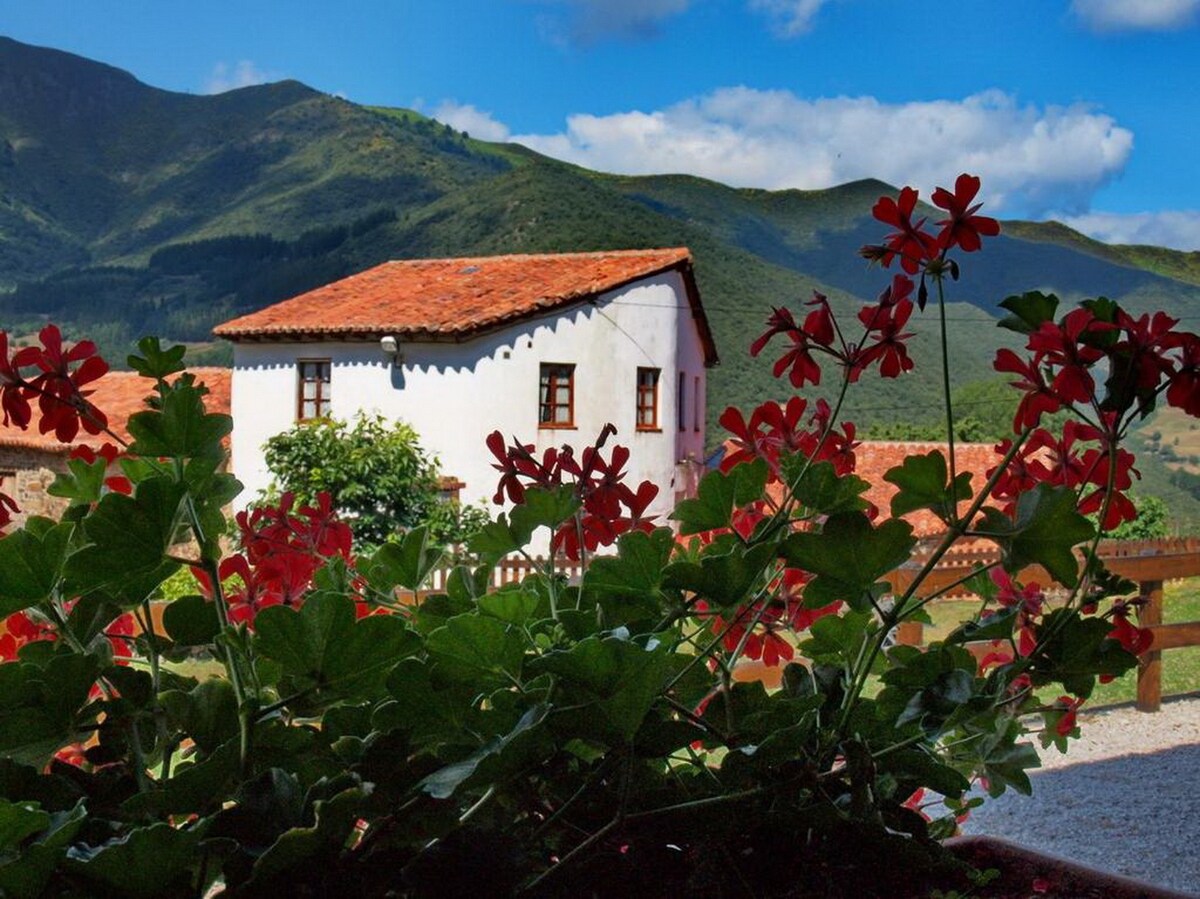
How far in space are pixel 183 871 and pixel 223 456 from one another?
192mm

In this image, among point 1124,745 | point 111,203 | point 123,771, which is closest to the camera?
point 123,771

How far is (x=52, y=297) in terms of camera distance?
113ft

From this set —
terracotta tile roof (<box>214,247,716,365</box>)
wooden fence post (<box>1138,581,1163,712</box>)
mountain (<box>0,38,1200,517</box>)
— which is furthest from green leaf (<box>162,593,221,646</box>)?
mountain (<box>0,38,1200,517</box>)

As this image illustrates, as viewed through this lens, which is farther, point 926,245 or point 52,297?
point 52,297

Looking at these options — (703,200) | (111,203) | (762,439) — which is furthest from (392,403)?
(111,203)

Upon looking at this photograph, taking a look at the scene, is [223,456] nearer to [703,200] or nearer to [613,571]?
[613,571]

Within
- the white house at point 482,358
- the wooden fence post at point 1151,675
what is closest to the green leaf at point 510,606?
the wooden fence post at point 1151,675

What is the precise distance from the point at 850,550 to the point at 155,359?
0.33 m

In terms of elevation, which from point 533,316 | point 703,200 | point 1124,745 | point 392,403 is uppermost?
point 703,200

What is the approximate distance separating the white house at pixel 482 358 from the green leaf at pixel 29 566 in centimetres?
983

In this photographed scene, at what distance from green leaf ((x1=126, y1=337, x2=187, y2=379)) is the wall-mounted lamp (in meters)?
10.3

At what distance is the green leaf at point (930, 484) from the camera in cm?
50

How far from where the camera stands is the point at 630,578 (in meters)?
0.51

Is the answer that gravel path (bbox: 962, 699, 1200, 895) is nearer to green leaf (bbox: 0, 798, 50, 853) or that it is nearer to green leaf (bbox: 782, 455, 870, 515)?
green leaf (bbox: 782, 455, 870, 515)
